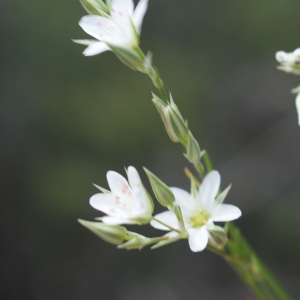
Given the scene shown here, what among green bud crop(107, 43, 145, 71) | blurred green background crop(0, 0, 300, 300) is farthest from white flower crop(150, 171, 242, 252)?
blurred green background crop(0, 0, 300, 300)

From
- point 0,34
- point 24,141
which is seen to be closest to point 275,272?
point 24,141

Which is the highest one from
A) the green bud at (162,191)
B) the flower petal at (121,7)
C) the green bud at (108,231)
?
the flower petal at (121,7)

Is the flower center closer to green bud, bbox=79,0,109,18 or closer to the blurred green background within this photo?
green bud, bbox=79,0,109,18

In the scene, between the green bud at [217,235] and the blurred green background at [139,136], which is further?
the blurred green background at [139,136]

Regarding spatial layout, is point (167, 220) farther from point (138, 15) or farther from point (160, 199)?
point (138, 15)

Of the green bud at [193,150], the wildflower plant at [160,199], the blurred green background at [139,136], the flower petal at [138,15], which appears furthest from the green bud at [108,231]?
the blurred green background at [139,136]

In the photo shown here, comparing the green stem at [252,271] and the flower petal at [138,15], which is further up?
the flower petal at [138,15]

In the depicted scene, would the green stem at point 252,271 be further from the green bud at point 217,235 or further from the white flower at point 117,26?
the white flower at point 117,26

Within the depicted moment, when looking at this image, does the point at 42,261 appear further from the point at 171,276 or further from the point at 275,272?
the point at 275,272
